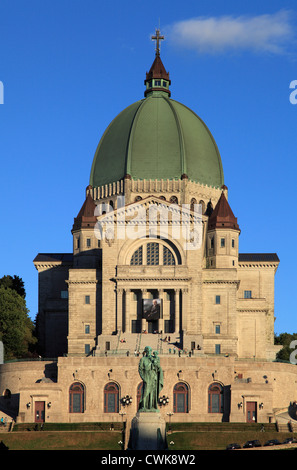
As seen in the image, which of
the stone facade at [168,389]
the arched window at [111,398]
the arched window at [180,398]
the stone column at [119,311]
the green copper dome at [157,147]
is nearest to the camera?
the stone facade at [168,389]

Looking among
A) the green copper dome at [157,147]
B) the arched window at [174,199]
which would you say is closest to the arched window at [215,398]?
the arched window at [174,199]

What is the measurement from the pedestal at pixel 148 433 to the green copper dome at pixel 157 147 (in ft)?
205

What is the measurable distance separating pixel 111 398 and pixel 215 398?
32.5 ft

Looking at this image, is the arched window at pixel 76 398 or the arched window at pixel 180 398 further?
the arched window at pixel 76 398

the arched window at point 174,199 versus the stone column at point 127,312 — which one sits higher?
the arched window at point 174,199

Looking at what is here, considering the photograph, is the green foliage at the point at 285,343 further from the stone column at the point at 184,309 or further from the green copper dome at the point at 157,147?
the green copper dome at the point at 157,147

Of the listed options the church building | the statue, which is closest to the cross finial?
the church building

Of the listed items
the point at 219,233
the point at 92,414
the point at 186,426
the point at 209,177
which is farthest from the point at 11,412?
the point at 209,177

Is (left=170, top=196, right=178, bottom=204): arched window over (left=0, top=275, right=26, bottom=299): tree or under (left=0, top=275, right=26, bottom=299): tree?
over

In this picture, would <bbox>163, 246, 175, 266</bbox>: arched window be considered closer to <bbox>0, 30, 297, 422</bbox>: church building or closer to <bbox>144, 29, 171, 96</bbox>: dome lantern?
<bbox>0, 30, 297, 422</bbox>: church building

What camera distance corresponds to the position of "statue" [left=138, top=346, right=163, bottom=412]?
69594 millimetres

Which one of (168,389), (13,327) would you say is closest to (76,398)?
(168,389)

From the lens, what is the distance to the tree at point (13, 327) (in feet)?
379

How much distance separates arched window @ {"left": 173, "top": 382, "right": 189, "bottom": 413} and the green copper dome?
36.6 meters
